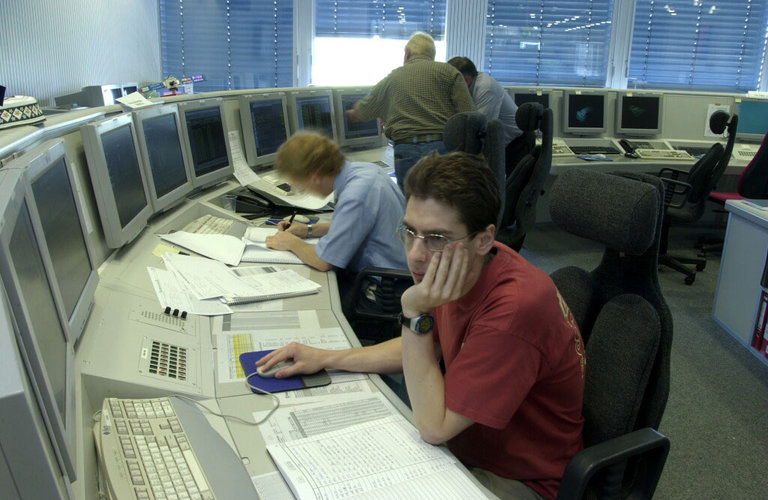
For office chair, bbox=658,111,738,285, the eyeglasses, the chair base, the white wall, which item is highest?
the white wall

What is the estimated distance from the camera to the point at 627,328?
123 centimetres

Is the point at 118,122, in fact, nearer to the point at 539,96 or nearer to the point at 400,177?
the point at 400,177

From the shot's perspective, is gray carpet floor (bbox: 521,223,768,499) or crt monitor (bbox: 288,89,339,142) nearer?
gray carpet floor (bbox: 521,223,768,499)

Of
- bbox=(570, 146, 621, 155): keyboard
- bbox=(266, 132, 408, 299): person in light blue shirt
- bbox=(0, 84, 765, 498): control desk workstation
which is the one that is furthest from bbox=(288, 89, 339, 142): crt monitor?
bbox=(570, 146, 621, 155): keyboard

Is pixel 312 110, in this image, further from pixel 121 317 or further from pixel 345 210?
pixel 121 317

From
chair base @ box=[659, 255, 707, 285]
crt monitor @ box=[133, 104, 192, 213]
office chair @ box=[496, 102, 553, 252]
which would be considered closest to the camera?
crt monitor @ box=[133, 104, 192, 213]

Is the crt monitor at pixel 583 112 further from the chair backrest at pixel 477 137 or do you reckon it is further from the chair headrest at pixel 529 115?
the chair backrest at pixel 477 137

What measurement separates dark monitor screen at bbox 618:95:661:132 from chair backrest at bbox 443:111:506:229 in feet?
8.22

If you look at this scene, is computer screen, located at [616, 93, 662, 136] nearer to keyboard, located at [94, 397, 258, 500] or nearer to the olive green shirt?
the olive green shirt

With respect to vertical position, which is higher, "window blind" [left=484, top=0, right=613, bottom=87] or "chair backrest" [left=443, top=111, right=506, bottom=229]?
"window blind" [left=484, top=0, right=613, bottom=87]

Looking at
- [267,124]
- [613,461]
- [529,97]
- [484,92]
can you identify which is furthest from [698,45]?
[613,461]

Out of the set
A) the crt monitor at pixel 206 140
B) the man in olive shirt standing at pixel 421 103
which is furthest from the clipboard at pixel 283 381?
the man in olive shirt standing at pixel 421 103

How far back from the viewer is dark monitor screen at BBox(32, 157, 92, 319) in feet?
3.40

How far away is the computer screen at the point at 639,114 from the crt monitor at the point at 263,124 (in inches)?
111
